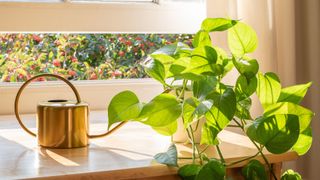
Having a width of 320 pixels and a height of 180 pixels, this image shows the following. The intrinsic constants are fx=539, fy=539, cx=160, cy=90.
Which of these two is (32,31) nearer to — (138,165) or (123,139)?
(123,139)

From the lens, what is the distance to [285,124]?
1.02 m

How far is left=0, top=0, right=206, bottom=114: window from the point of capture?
1656 mm

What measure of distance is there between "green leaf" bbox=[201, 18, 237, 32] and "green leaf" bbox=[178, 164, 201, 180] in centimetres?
28

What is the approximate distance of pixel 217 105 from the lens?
1.00m

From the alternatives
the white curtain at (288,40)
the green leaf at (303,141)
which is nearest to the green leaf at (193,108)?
the green leaf at (303,141)

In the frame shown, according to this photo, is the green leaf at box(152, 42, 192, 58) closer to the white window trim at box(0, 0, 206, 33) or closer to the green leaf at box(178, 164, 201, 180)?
the green leaf at box(178, 164, 201, 180)

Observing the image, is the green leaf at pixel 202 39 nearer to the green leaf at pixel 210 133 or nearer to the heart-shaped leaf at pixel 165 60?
the heart-shaped leaf at pixel 165 60

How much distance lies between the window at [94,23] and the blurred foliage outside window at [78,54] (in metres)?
0.06

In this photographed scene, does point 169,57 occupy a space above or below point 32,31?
below

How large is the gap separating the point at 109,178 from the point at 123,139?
336 millimetres

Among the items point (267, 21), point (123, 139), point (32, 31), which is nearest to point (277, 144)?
point (123, 139)

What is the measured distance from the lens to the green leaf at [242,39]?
1.11 metres

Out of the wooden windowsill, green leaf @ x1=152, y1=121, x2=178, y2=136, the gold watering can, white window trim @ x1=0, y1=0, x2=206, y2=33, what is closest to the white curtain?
white window trim @ x1=0, y1=0, x2=206, y2=33

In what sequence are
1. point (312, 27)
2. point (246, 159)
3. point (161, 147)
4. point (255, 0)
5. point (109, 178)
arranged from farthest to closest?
1. point (312, 27)
2. point (255, 0)
3. point (161, 147)
4. point (246, 159)
5. point (109, 178)
